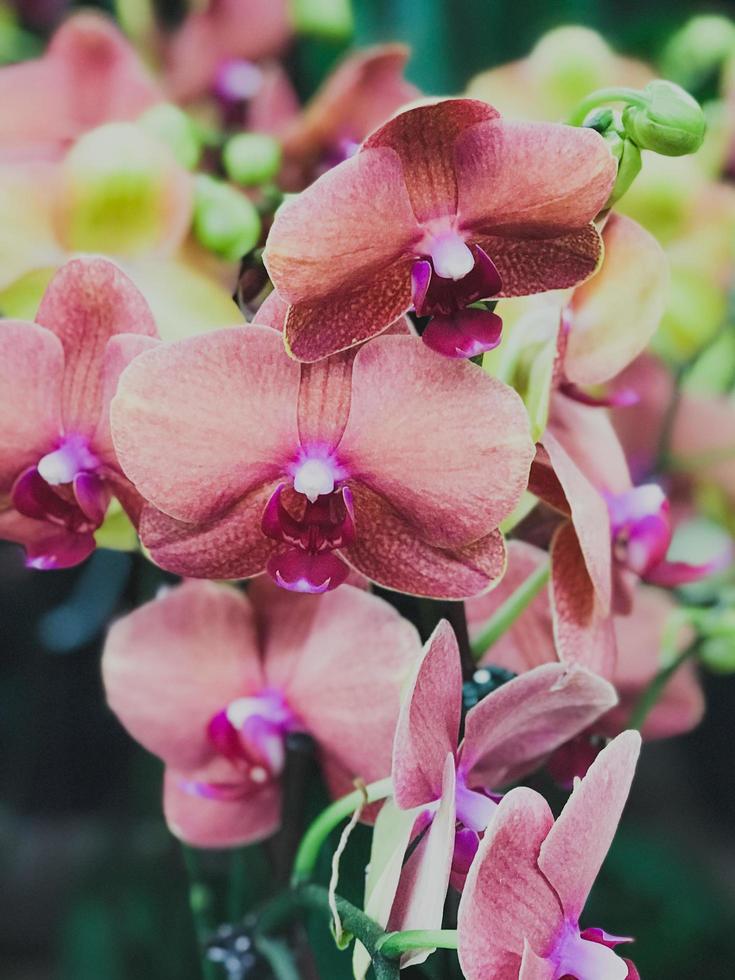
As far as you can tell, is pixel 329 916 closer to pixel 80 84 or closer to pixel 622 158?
pixel 622 158

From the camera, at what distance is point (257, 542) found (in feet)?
1.33

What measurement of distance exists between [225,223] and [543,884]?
31 centimetres

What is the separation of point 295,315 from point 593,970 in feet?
0.75

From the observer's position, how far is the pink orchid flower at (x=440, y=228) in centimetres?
34

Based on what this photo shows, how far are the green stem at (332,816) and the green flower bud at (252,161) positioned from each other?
12.6 inches

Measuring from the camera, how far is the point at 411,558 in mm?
399

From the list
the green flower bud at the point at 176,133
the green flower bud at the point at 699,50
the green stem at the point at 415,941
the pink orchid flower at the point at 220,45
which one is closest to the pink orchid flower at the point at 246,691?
the green stem at the point at 415,941

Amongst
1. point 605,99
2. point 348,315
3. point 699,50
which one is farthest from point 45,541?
point 699,50

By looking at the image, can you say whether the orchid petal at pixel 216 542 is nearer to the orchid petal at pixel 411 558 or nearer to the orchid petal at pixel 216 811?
the orchid petal at pixel 411 558


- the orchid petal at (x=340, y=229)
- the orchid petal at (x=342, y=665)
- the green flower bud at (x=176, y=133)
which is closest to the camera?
the orchid petal at (x=340, y=229)

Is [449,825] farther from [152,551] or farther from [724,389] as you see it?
[724,389]

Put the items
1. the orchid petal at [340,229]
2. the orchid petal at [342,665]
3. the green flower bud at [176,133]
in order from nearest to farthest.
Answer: the orchid petal at [340,229], the orchid petal at [342,665], the green flower bud at [176,133]

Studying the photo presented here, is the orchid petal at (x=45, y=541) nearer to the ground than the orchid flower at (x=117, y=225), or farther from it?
nearer to the ground

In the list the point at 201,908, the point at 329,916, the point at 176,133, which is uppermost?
the point at 176,133
